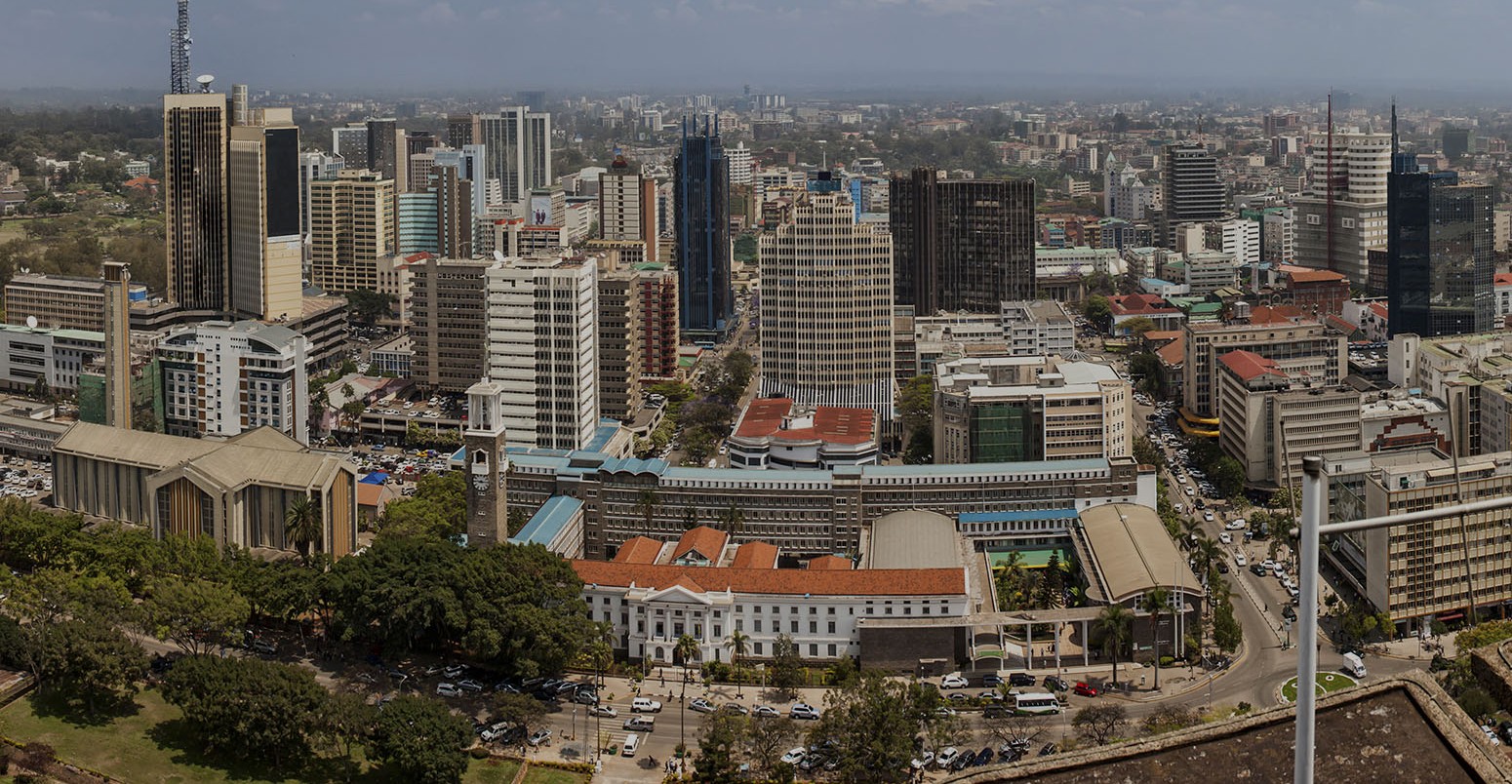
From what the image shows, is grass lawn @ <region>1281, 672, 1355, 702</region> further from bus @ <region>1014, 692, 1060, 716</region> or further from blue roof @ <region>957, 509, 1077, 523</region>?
blue roof @ <region>957, 509, 1077, 523</region>

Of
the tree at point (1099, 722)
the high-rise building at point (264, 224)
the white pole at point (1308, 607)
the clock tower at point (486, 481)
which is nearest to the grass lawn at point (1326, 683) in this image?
the tree at point (1099, 722)

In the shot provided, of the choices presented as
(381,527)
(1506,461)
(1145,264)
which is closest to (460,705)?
(381,527)

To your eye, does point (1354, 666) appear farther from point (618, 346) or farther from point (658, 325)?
point (658, 325)

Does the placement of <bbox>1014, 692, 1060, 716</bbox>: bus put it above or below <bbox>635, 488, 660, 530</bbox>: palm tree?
below


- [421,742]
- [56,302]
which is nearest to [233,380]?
[56,302]

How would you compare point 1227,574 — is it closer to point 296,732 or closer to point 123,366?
point 296,732

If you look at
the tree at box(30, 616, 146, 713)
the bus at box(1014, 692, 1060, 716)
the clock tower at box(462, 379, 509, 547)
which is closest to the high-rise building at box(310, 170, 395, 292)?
the clock tower at box(462, 379, 509, 547)

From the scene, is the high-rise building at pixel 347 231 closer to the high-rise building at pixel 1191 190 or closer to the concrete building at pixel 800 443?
the concrete building at pixel 800 443
